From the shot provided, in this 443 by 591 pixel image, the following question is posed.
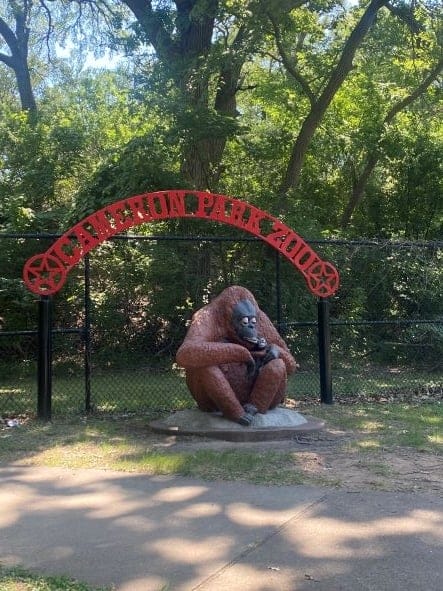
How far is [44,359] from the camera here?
8203mm

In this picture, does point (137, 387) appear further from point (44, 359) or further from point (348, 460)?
point (348, 460)

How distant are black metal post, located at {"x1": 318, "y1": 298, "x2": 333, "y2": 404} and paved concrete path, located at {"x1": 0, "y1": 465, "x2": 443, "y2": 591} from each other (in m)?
4.23

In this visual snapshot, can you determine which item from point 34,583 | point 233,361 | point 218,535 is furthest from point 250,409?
point 34,583

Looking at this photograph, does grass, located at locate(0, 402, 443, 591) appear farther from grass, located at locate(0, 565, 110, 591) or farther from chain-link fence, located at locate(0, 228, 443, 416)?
chain-link fence, located at locate(0, 228, 443, 416)

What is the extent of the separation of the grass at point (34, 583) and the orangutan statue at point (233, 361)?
12.3ft

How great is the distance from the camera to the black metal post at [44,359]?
8.20 meters

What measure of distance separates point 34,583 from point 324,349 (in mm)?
6449

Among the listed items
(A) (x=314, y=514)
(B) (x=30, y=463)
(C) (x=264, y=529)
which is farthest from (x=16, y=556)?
(B) (x=30, y=463)

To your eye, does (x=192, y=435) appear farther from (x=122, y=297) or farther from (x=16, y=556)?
(x=122, y=297)

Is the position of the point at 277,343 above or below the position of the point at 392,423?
above

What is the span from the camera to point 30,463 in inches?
246

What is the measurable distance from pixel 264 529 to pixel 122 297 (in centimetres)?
801

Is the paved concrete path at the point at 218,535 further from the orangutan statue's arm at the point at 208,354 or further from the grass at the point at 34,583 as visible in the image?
the orangutan statue's arm at the point at 208,354

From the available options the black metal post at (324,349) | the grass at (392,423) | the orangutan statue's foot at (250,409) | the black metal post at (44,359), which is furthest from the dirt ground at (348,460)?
the black metal post at (324,349)
